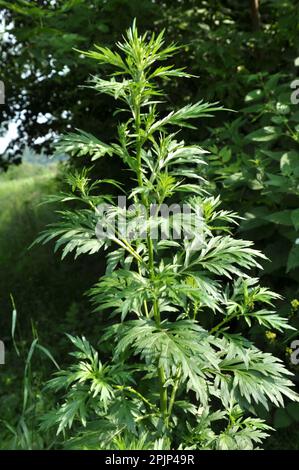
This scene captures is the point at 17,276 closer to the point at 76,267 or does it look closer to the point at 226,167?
the point at 76,267

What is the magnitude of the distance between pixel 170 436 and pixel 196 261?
68 cm

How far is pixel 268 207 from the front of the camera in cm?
407

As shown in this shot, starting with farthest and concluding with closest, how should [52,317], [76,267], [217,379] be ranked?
[76,267] → [52,317] → [217,379]

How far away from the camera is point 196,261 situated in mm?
2494

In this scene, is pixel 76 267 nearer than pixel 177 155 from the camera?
No

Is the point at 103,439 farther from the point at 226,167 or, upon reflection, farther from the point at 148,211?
the point at 226,167

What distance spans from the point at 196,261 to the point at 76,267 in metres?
4.72

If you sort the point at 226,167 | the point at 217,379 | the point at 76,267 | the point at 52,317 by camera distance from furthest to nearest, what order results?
the point at 76,267
the point at 52,317
the point at 226,167
the point at 217,379

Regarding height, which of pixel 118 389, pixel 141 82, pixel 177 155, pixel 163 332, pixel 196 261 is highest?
pixel 141 82

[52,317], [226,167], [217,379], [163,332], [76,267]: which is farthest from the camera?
[76,267]

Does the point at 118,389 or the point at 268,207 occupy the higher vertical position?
the point at 268,207

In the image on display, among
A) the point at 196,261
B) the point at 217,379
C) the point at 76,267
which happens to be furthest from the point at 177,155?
the point at 76,267

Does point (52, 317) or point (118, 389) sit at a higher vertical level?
point (118, 389)

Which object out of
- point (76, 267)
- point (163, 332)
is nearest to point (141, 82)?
point (163, 332)
